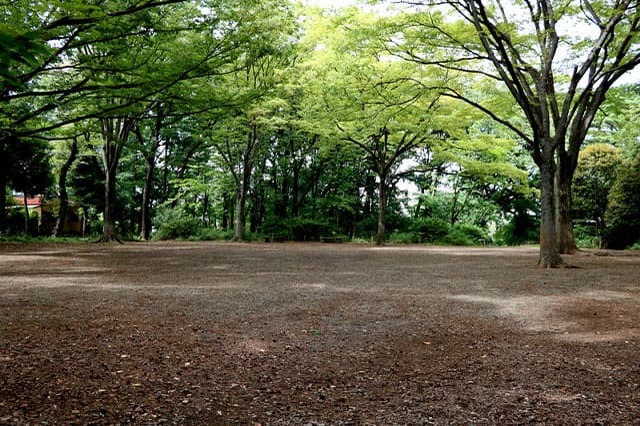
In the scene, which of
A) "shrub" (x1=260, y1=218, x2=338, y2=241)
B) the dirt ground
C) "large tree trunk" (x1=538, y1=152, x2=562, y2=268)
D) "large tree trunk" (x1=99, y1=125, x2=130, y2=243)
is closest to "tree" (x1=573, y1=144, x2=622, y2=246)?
"large tree trunk" (x1=538, y1=152, x2=562, y2=268)

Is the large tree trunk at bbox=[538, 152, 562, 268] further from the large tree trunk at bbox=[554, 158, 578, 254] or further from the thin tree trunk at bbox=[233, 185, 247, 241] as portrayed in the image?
the thin tree trunk at bbox=[233, 185, 247, 241]

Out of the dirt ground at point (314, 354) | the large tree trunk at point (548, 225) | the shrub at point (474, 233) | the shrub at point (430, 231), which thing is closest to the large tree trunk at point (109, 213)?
the dirt ground at point (314, 354)

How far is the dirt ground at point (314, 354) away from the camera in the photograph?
2.45m


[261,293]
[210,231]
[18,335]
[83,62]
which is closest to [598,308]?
[261,293]

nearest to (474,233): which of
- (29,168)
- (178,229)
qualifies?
(178,229)

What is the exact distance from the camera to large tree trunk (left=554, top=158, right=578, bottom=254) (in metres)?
13.5

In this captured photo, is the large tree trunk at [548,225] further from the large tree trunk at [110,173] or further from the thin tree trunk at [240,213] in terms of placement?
the large tree trunk at [110,173]

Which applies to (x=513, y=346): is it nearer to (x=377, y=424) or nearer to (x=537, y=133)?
(x=377, y=424)

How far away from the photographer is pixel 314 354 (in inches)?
136

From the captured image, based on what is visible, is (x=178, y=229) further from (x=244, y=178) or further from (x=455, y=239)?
(x=455, y=239)

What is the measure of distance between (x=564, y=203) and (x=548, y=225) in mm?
4022

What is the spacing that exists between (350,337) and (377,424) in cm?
165

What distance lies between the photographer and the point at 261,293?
20.3ft

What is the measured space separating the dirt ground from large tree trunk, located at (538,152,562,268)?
346cm
